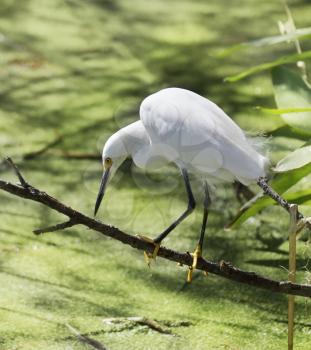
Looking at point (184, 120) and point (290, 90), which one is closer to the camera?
point (184, 120)

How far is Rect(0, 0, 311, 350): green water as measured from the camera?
218 cm

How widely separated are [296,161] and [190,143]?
290mm

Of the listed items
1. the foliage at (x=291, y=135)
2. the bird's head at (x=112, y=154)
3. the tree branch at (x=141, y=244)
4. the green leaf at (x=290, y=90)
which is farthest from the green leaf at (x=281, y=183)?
the tree branch at (x=141, y=244)

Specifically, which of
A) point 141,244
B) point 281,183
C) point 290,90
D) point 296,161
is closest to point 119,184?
point 290,90

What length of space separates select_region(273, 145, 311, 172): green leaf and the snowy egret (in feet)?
0.25

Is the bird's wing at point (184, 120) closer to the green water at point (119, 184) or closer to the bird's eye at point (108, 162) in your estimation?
the bird's eye at point (108, 162)

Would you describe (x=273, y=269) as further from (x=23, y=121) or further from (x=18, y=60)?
(x=18, y=60)

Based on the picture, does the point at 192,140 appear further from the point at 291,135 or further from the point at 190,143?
the point at 291,135

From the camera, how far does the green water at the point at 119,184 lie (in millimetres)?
2182

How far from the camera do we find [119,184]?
2928 mm

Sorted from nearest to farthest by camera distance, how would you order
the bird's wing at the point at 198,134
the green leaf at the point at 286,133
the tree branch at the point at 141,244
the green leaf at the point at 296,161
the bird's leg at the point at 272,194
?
the tree branch at the point at 141,244
the bird's leg at the point at 272,194
the bird's wing at the point at 198,134
the green leaf at the point at 296,161
the green leaf at the point at 286,133

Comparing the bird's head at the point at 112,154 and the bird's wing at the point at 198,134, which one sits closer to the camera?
the bird's wing at the point at 198,134

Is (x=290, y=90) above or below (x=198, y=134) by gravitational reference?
above

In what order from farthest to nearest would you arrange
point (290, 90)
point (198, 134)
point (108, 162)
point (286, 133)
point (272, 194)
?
point (290, 90), point (286, 133), point (108, 162), point (198, 134), point (272, 194)
